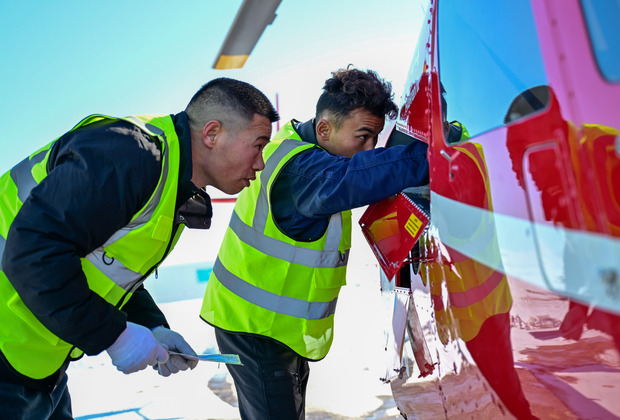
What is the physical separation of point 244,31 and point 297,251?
2.03 metres

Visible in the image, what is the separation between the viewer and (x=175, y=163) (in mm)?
1537

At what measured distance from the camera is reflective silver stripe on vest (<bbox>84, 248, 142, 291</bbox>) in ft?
5.06

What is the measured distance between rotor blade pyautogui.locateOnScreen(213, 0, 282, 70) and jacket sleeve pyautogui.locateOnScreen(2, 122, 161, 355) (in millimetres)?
2202

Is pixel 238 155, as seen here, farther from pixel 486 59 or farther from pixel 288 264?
pixel 486 59

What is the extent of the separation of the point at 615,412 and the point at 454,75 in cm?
86

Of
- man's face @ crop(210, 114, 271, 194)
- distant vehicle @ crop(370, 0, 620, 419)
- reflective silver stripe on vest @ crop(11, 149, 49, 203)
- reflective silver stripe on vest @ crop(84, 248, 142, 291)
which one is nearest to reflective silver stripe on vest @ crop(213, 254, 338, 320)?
man's face @ crop(210, 114, 271, 194)

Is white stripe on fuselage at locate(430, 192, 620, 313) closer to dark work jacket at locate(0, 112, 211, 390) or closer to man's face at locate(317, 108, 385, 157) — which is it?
dark work jacket at locate(0, 112, 211, 390)

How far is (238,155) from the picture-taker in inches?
69.9

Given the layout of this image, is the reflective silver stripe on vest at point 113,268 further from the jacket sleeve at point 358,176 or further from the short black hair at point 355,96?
the short black hair at point 355,96

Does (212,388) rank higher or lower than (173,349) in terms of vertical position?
lower

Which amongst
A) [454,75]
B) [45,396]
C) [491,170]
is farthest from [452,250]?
[45,396]

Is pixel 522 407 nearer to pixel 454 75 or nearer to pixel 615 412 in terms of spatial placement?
pixel 615 412

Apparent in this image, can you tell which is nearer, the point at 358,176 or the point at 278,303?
the point at 358,176

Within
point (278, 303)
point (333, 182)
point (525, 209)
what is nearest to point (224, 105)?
point (333, 182)
